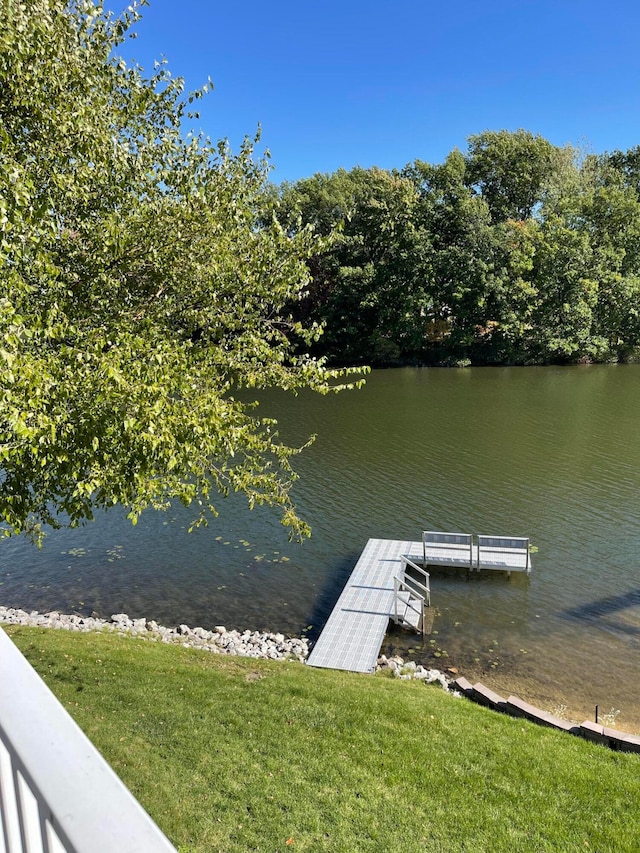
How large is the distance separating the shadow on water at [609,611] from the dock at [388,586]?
70.0 inches

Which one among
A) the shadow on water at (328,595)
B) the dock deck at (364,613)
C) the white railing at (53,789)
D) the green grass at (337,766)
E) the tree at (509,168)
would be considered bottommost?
the shadow on water at (328,595)

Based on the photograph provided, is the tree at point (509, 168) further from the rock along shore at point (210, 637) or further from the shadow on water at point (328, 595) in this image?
the rock along shore at point (210, 637)

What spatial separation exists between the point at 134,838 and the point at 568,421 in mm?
32024

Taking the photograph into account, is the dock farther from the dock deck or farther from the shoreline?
the shoreline

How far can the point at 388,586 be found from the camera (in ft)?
46.6

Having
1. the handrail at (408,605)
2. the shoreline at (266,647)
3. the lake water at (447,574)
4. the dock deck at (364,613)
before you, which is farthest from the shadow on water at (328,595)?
the handrail at (408,605)

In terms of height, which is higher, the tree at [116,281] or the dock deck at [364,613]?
the tree at [116,281]

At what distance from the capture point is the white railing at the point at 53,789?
117cm

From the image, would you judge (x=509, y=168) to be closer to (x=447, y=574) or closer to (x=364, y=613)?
(x=447, y=574)

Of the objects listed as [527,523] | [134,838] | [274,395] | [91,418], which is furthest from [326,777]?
[274,395]

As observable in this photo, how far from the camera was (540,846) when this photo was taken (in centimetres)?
576

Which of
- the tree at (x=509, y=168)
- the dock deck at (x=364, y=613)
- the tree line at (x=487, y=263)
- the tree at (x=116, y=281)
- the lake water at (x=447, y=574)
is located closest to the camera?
the tree at (x=116, y=281)

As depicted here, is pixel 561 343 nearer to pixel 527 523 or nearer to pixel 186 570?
pixel 527 523

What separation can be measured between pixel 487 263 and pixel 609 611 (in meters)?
43.8
